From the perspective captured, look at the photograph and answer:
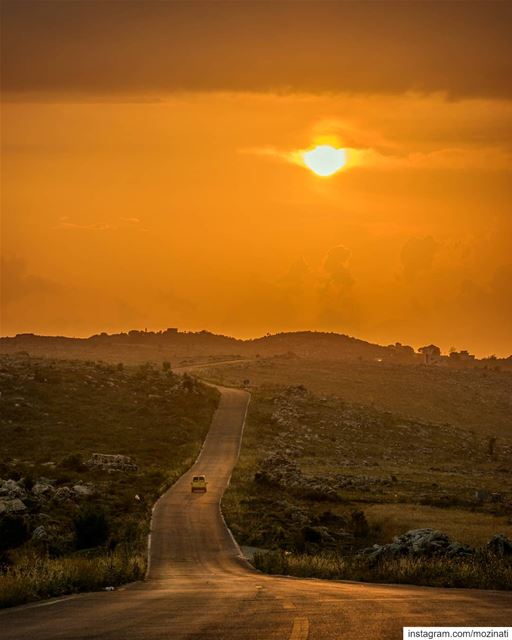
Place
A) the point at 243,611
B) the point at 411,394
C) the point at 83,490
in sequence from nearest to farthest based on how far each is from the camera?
1. the point at 243,611
2. the point at 83,490
3. the point at 411,394

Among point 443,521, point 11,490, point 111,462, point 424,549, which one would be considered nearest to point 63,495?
point 11,490

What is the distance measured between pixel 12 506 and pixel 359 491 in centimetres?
2935

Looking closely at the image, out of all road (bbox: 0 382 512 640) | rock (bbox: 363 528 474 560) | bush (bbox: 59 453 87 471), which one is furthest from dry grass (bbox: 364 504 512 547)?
bush (bbox: 59 453 87 471)

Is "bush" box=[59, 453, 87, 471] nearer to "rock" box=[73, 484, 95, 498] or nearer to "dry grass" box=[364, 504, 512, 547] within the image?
"rock" box=[73, 484, 95, 498]

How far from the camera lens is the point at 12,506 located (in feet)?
165

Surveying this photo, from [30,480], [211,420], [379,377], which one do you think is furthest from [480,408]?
[30,480]

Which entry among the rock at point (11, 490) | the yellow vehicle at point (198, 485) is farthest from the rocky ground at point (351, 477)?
the rock at point (11, 490)

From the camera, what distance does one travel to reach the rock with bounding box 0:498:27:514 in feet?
162

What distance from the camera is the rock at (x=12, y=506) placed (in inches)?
1946

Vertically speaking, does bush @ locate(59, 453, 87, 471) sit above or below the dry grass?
above

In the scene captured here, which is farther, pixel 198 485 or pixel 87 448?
pixel 87 448

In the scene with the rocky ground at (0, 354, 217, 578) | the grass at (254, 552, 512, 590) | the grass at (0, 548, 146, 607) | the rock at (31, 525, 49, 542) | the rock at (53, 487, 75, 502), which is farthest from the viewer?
the rock at (53, 487, 75, 502)

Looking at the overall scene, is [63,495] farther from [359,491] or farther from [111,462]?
[359,491]

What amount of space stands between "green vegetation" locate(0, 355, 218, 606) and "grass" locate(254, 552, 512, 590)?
18.8 feet
